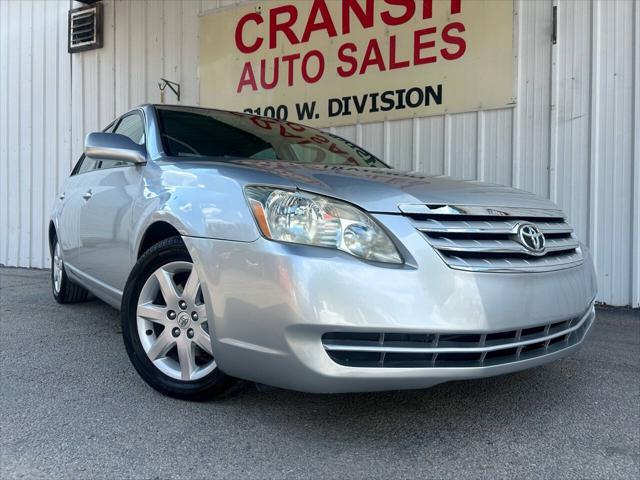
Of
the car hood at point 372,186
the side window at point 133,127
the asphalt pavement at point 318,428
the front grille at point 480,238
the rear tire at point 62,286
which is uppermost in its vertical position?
the side window at point 133,127

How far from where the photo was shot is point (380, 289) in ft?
5.97

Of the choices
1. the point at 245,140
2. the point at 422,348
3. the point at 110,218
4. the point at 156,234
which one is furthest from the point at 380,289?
the point at 110,218

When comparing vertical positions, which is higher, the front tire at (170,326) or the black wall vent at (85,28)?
the black wall vent at (85,28)

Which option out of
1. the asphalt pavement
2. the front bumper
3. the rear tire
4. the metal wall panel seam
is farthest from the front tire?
the metal wall panel seam

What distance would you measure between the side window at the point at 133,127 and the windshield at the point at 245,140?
0.59 feet

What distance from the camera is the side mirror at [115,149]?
2.83m

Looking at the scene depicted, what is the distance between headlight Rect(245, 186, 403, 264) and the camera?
6.23 ft

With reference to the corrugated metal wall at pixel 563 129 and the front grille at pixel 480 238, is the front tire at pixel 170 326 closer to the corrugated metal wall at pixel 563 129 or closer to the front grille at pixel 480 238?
the front grille at pixel 480 238

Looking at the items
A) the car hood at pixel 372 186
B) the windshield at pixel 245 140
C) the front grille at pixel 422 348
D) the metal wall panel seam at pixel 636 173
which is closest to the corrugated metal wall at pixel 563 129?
the metal wall panel seam at pixel 636 173

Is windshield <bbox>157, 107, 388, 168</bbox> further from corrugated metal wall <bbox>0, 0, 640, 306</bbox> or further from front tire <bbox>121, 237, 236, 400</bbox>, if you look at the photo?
corrugated metal wall <bbox>0, 0, 640, 306</bbox>

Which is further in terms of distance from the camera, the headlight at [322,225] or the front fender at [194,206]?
the front fender at [194,206]

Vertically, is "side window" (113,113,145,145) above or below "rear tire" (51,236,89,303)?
above

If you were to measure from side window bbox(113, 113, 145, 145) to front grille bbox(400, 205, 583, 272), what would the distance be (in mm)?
1892

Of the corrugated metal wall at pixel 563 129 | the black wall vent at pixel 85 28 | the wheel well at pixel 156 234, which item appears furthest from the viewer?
the black wall vent at pixel 85 28
